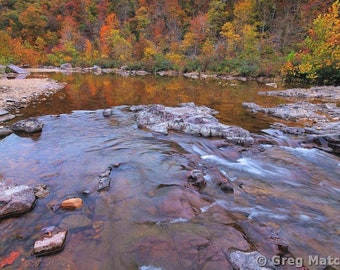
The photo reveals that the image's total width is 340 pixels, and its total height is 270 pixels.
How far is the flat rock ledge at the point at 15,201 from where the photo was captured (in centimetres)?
347

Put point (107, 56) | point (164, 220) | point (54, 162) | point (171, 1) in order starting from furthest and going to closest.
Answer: point (171, 1) → point (107, 56) → point (54, 162) → point (164, 220)

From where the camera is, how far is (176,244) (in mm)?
3047

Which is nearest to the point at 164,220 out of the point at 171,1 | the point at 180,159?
the point at 180,159

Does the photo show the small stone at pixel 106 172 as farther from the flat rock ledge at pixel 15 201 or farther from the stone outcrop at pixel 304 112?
the stone outcrop at pixel 304 112

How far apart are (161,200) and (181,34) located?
180 feet

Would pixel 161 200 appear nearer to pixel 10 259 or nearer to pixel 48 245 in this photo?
pixel 48 245

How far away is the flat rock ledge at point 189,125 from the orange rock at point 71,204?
4.27 metres

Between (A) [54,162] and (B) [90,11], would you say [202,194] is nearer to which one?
(A) [54,162]

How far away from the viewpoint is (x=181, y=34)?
52938mm

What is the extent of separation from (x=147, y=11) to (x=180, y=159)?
6667 centimetres

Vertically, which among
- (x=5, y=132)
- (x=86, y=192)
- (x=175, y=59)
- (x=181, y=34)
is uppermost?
(x=181, y=34)

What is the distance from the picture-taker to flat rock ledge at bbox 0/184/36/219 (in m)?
3.47

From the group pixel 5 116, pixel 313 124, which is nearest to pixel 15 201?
pixel 5 116

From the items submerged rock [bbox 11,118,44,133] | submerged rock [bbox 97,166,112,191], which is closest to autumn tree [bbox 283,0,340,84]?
submerged rock [bbox 97,166,112,191]
